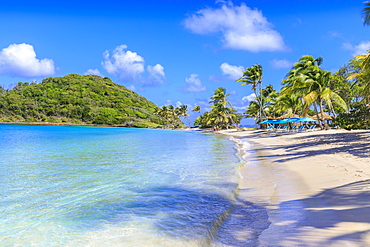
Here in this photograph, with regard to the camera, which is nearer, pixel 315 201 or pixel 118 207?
pixel 315 201

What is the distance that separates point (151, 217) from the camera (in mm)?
4840

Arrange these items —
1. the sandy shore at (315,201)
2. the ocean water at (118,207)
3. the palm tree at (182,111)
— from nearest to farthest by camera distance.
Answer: the sandy shore at (315,201), the ocean water at (118,207), the palm tree at (182,111)

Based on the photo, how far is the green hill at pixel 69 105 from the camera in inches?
4254

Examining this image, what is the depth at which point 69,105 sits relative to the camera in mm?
119688

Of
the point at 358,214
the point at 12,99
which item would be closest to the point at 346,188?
the point at 358,214

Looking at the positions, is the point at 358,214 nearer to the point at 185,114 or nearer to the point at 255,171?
the point at 255,171

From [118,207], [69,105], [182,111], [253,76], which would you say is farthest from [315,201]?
[69,105]

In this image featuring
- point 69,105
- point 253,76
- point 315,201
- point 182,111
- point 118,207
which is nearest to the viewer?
point 315,201

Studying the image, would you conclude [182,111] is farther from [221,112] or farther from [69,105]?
[69,105]

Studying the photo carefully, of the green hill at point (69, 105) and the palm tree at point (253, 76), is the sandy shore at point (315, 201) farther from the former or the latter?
the green hill at point (69, 105)

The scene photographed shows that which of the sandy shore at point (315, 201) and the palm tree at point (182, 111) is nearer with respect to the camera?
the sandy shore at point (315, 201)

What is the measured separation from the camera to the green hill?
355 ft

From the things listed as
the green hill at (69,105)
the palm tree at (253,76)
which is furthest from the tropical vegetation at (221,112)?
the green hill at (69,105)

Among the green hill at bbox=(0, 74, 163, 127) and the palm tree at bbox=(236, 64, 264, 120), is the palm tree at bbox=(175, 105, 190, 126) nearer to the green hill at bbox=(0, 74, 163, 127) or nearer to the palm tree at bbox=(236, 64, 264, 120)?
the green hill at bbox=(0, 74, 163, 127)
